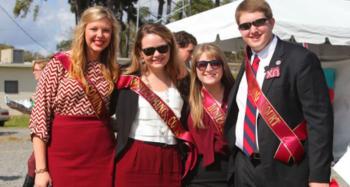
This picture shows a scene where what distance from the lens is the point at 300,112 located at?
103 inches

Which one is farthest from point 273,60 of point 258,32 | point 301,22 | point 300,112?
point 301,22

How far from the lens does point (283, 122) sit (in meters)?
2.60

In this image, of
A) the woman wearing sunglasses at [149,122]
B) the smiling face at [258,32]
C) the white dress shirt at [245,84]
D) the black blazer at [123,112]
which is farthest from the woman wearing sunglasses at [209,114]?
the smiling face at [258,32]

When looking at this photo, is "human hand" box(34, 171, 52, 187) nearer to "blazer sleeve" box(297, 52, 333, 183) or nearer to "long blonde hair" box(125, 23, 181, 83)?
"long blonde hair" box(125, 23, 181, 83)

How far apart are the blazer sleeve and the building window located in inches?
1300

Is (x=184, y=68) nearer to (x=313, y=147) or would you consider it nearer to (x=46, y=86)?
(x=46, y=86)

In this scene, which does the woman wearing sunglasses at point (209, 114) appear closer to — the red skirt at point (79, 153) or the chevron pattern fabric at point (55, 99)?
the red skirt at point (79, 153)

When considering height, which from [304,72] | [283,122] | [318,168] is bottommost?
[318,168]

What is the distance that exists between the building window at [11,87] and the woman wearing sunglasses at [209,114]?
106 ft

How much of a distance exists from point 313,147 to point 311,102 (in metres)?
0.22

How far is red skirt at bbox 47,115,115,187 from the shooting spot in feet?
9.89

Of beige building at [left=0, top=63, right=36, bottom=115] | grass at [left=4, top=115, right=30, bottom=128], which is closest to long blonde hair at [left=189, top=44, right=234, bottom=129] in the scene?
grass at [left=4, top=115, right=30, bottom=128]

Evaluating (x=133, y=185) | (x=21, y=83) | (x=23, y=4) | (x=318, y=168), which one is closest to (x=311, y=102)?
(x=318, y=168)

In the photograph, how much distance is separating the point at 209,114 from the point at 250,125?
0.44m
